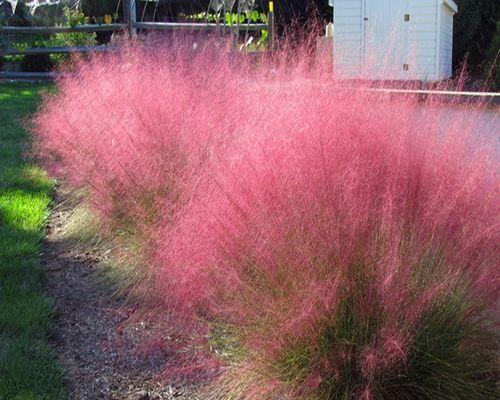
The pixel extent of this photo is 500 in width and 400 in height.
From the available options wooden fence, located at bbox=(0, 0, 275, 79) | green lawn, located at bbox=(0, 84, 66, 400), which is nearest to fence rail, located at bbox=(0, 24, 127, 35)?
wooden fence, located at bbox=(0, 0, 275, 79)

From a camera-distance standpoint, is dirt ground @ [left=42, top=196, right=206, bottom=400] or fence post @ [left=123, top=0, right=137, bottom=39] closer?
dirt ground @ [left=42, top=196, right=206, bottom=400]

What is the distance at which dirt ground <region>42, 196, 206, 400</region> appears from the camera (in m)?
2.74

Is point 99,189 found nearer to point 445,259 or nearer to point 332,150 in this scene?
point 332,150

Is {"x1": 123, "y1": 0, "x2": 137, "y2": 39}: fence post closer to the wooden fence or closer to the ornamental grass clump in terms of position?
the wooden fence

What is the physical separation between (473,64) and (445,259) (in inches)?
589

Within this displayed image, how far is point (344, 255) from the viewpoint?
2238mm

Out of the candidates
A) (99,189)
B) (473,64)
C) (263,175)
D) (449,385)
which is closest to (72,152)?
(99,189)

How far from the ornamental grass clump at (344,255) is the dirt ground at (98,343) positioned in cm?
15

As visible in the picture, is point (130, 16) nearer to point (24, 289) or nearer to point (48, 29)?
point (48, 29)

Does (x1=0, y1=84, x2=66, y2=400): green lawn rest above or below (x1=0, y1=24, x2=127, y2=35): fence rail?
below

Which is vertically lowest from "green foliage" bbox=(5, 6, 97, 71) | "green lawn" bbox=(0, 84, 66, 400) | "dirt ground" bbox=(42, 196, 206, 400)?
"dirt ground" bbox=(42, 196, 206, 400)

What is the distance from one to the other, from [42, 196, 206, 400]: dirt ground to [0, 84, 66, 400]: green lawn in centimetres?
8

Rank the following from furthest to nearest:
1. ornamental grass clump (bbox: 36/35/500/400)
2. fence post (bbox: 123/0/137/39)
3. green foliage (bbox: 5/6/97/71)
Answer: green foliage (bbox: 5/6/97/71), fence post (bbox: 123/0/137/39), ornamental grass clump (bbox: 36/35/500/400)

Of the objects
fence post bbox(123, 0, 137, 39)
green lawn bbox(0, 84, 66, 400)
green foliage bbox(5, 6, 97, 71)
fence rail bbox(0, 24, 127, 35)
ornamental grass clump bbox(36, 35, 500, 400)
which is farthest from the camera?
green foliage bbox(5, 6, 97, 71)
